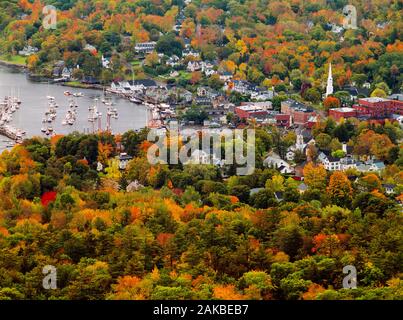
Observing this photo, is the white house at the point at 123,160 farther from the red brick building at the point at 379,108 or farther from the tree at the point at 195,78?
the tree at the point at 195,78

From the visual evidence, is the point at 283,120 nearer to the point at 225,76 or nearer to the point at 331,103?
the point at 331,103

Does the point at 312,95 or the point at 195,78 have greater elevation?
the point at 195,78

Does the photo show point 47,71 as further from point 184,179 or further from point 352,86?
point 184,179

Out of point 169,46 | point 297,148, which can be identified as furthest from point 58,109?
point 297,148

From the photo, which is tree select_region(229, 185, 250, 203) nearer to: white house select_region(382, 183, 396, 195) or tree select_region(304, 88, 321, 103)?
white house select_region(382, 183, 396, 195)

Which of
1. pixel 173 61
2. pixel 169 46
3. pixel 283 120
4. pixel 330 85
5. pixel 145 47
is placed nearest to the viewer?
pixel 283 120

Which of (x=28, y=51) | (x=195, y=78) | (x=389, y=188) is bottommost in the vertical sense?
(x=389, y=188)
